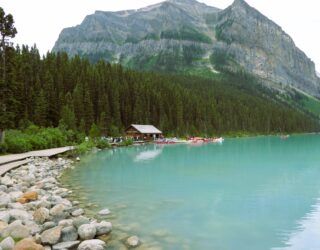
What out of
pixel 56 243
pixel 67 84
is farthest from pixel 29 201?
pixel 67 84

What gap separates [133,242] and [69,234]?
7.87 ft

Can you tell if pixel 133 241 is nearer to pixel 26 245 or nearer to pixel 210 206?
pixel 26 245

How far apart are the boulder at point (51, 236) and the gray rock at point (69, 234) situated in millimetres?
185

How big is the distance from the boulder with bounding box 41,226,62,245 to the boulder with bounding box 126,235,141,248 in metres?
2.58

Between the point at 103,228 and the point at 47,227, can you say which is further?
the point at 103,228

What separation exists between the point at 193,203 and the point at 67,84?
92.5 meters

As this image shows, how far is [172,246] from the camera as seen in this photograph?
13953 millimetres

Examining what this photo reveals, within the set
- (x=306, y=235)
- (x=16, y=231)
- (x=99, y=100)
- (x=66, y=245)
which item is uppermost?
(x=99, y=100)

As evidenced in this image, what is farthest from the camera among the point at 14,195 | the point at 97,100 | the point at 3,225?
the point at 97,100

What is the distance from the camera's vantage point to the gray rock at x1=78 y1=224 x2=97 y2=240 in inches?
539

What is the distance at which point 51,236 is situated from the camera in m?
13.1

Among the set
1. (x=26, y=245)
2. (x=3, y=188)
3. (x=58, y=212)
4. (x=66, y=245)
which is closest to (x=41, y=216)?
(x=58, y=212)

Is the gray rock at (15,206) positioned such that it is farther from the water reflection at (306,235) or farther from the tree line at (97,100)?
the tree line at (97,100)

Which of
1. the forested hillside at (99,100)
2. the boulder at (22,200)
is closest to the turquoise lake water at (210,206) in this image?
the boulder at (22,200)
